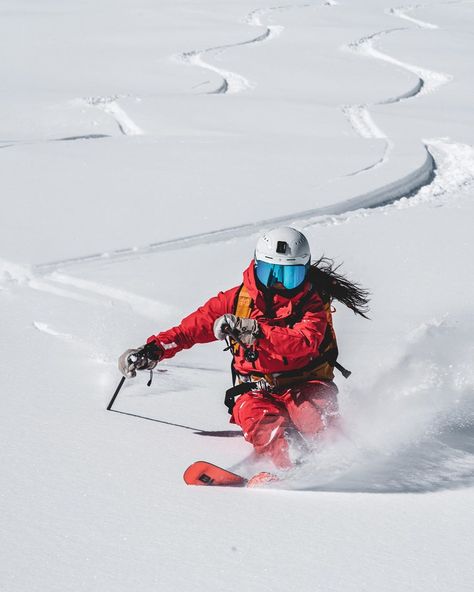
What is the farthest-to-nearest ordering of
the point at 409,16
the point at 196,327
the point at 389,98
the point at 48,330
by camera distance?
1. the point at 409,16
2. the point at 389,98
3. the point at 48,330
4. the point at 196,327

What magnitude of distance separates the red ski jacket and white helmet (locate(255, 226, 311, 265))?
125mm

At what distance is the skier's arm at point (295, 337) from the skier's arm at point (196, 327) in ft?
0.78

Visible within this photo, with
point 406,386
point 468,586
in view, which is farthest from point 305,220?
point 468,586

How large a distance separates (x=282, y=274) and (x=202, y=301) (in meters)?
1.82

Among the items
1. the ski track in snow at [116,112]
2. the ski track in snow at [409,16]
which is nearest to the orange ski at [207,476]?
the ski track in snow at [116,112]

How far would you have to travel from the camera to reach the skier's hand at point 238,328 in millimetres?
3355

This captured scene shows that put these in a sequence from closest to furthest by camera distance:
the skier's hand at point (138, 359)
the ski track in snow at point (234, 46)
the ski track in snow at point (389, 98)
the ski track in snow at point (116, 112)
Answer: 1. the skier's hand at point (138, 359)
2. the ski track in snow at point (389, 98)
3. the ski track in snow at point (116, 112)
4. the ski track in snow at point (234, 46)

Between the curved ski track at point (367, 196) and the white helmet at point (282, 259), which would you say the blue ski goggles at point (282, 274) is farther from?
the curved ski track at point (367, 196)

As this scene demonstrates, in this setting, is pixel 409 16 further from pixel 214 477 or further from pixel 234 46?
pixel 214 477

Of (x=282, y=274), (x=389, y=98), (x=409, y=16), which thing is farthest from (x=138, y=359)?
(x=409, y=16)

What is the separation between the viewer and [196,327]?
3.74 meters

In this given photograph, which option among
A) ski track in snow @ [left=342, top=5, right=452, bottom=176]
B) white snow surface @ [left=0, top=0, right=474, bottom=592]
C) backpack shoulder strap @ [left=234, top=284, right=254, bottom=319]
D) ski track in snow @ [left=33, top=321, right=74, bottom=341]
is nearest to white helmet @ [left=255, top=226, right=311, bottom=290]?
backpack shoulder strap @ [left=234, top=284, right=254, bottom=319]

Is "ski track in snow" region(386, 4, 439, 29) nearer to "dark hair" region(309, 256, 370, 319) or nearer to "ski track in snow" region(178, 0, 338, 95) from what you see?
"ski track in snow" region(178, 0, 338, 95)

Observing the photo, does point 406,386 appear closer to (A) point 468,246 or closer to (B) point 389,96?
A: (A) point 468,246
